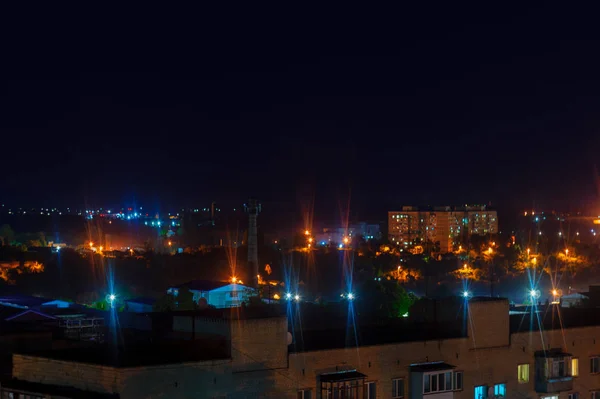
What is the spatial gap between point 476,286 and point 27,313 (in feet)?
92.2

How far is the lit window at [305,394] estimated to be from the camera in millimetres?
9586

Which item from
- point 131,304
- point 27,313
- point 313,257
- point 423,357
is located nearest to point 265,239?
point 313,257

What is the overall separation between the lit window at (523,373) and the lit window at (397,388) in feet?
6.79

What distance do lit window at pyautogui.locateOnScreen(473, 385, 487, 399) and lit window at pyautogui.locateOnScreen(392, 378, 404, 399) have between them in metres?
1.26

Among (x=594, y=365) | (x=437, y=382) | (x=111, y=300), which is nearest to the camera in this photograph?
(x=437, y=382)

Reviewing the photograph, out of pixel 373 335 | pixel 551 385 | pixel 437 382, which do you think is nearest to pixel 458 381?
pixel 437 382

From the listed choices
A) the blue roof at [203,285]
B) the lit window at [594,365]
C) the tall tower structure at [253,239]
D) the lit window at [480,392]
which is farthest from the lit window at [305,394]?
the tall tower structure at [253,239]

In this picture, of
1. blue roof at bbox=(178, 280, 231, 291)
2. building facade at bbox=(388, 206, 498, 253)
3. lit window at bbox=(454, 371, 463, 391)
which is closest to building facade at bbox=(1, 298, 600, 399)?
lit window at bbox=(454, 371, 463, 391)

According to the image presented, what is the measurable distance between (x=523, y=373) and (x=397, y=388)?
223 cm

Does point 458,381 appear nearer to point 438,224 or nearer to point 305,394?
point 305,394

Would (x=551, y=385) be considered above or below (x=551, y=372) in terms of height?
below

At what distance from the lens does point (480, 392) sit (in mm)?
11164

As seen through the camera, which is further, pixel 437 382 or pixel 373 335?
pixel 373 335

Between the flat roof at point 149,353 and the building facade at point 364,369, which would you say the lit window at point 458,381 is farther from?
the flat roof at point 149,353
